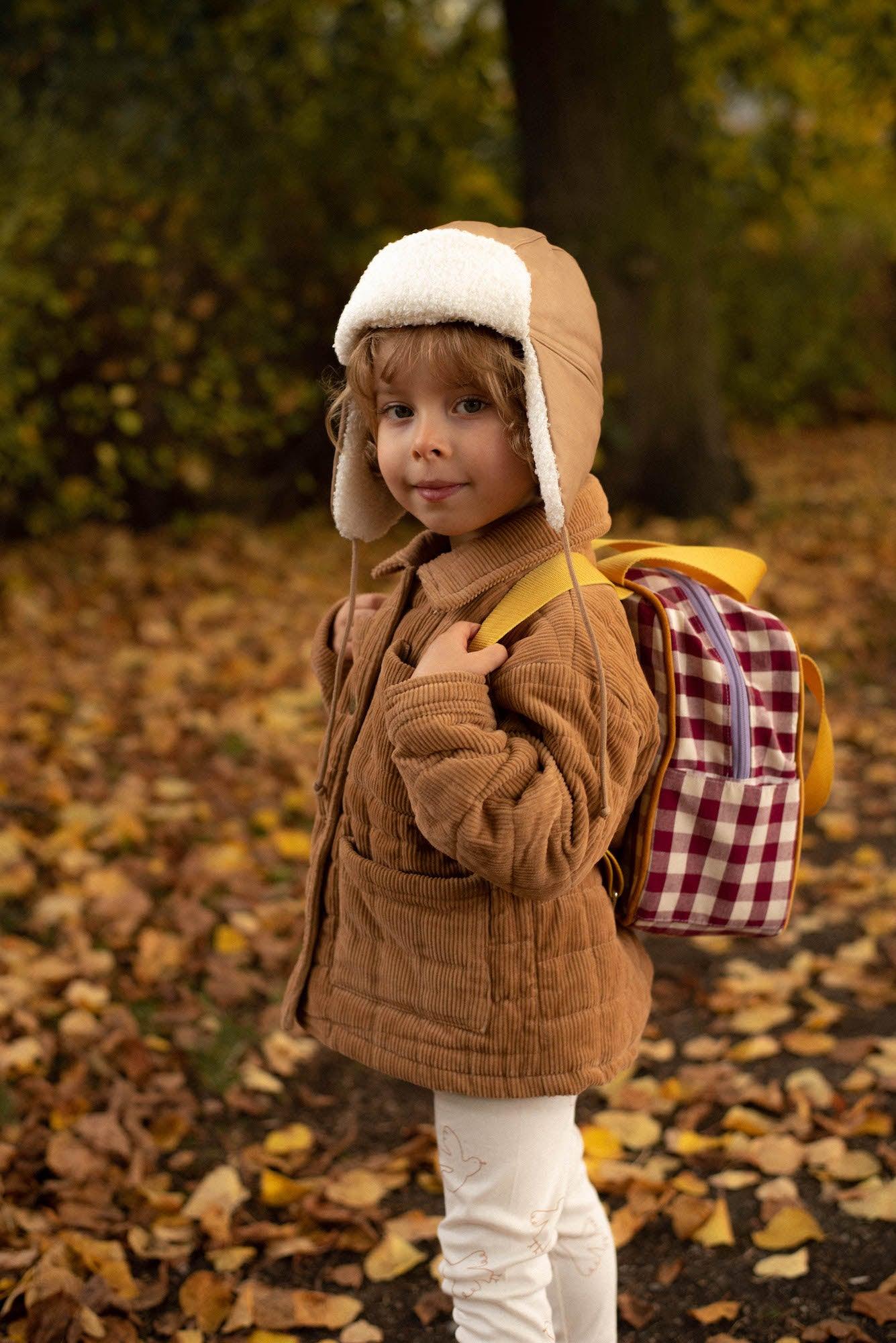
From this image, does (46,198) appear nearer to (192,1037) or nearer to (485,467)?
(192,1037)

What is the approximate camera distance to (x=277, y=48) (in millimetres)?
8250

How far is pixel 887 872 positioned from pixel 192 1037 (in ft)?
7.38

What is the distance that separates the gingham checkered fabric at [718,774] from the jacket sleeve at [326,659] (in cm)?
49

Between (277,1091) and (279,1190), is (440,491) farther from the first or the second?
(277,1091)

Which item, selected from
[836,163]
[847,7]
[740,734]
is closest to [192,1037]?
[740,734]

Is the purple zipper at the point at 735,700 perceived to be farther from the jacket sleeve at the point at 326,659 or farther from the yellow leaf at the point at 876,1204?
the yellow leaf at the point at 876,1204

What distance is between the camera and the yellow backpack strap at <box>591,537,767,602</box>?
196 cm

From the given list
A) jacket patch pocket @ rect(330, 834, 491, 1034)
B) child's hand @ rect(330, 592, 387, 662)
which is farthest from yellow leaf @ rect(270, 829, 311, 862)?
jacket patch pocket @ rect(330, 834, 491, 1034)

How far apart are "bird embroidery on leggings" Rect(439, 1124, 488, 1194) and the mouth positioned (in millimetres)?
856

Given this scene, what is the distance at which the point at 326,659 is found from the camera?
7.00ft

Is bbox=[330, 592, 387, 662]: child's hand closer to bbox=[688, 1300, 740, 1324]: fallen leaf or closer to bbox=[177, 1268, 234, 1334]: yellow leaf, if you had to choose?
bbox=[177, 1268, 234, 1334]: yellow leaf

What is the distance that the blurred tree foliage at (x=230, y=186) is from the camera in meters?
7.03

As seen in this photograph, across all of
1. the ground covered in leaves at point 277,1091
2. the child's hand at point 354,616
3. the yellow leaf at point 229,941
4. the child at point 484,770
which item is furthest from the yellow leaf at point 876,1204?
the yellow leaf at point 229,941

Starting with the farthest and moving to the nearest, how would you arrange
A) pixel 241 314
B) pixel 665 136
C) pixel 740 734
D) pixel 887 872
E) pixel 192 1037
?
pixel 665 136 < pixel 241 314 < pixel 887 872 < pixel 192 1037 < pixel 740 734
